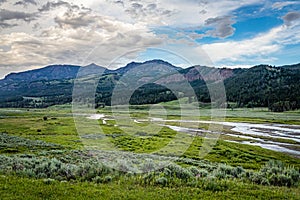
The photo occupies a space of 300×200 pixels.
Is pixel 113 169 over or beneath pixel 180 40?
beneath

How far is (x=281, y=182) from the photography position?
18.3 metres

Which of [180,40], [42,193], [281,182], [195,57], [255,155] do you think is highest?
[180,40]

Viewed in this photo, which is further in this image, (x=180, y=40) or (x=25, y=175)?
(x=180, y=40)

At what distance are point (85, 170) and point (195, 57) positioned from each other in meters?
17.3

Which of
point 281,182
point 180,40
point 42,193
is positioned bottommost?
point 281,182

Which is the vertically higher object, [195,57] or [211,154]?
[195,57]

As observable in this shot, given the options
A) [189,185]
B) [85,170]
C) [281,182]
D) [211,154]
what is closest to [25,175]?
[85,170]

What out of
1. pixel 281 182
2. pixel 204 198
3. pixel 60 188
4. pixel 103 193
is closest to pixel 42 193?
pixel 60 188

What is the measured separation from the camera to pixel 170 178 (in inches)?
692

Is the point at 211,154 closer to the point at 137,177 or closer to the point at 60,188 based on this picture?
the point at 137,177

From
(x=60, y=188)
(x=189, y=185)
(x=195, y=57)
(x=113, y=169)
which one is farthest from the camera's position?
(x=195, y=57)

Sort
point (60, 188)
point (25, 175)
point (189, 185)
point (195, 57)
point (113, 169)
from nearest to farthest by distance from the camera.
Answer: point (60, 188), point (189, 185), point (25, 175), point (113, 169), point (195, 57)

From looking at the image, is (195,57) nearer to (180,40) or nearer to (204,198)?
(180,40)

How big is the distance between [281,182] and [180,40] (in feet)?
58.8
